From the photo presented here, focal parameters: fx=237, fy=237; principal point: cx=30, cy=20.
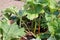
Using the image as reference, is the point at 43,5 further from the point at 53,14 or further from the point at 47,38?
the point at 47,38

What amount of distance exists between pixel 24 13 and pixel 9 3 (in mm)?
1172

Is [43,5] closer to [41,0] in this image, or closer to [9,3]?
[41,0]

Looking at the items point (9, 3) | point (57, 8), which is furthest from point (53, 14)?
point (9, 3)

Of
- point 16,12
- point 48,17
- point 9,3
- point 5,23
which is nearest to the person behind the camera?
point 5,23

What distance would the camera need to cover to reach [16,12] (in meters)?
1.65

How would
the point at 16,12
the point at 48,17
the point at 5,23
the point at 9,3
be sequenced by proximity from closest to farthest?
the point at 5,23 → the point at 48,17 → the point at 16,12 → the point at 9,3

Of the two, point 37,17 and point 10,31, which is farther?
point 37,17

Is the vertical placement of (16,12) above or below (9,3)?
above

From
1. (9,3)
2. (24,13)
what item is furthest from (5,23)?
(9,3)

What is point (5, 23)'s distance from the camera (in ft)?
4.67

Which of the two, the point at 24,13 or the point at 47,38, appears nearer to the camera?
the point at 47,38

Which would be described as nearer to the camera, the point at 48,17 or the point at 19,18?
the point at 48,17

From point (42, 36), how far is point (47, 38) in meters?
0.03

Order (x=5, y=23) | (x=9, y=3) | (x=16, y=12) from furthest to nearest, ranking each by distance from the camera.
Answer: (x=9, y=3) < (x=16, y=12) < (x=5, y=23)
